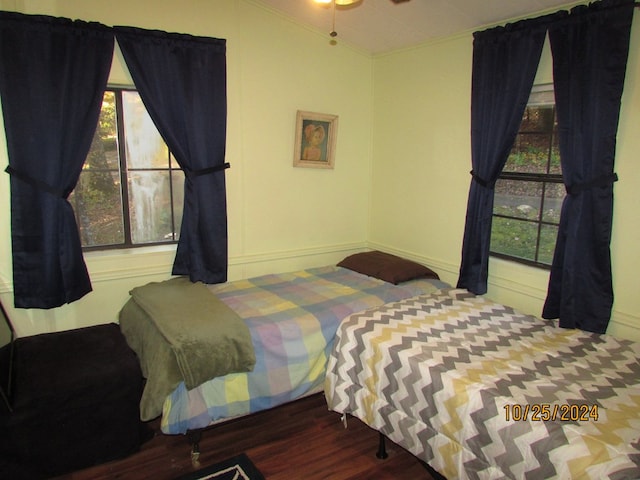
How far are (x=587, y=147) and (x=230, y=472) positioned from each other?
250cm

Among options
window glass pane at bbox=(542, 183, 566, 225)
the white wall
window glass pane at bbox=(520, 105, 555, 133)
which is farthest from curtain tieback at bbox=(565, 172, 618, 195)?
the white wall

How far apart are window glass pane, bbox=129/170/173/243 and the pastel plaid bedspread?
56 centimetres

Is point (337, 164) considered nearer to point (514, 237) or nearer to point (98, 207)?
point (514, 237)

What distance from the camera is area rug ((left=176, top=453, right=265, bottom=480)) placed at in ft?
6.77

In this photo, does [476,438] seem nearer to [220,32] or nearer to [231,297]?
[231,297]

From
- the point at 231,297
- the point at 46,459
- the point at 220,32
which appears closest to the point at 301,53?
the point at 220,32

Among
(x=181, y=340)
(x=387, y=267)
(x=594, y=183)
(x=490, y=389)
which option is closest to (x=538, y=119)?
(x=594, y=183)

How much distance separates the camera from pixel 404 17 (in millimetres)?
2883

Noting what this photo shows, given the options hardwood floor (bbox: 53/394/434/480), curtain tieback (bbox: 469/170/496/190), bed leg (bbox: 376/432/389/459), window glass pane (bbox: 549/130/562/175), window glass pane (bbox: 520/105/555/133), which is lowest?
hardwood floor (bbox: 53/394/434/480)

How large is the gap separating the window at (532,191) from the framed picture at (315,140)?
1.38 m

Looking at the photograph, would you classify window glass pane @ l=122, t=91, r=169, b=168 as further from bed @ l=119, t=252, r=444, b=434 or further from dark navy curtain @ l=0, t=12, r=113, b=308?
bed @ l=119, t=252, r=444, b=434

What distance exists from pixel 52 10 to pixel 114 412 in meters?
2.25

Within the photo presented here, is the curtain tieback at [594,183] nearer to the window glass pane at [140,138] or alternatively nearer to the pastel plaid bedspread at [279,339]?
the pastel plaid bedspread at [279,339]
